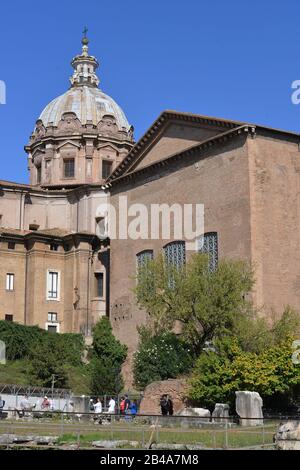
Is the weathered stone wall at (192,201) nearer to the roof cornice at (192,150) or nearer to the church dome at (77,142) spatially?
the roof cornice at (192,150)

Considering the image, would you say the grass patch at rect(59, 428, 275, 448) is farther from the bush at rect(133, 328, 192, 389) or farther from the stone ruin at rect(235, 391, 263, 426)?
the bush at rect(133, 328, 192, 389)

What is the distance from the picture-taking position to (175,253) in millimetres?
42719

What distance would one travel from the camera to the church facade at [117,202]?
38.1 meters

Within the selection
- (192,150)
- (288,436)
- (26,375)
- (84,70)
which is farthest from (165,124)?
(288,436)

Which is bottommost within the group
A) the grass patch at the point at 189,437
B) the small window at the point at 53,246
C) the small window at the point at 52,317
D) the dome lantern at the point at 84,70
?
the grass patch at the point at 189,437

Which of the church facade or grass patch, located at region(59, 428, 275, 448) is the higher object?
the church facade

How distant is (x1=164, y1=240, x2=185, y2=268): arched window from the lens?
4225cm

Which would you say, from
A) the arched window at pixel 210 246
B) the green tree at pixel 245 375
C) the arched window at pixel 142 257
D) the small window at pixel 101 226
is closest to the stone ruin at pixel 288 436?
the green tree at pixel 245 375

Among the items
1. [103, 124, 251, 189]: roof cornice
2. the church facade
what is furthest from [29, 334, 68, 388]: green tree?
[103, 124, 251, 189]: roof cornice

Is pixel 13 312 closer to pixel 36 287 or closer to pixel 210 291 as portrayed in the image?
pixel 36 287

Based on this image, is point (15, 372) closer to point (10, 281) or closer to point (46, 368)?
Result: point (46, 368)

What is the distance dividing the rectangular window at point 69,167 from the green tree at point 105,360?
54.7 ft

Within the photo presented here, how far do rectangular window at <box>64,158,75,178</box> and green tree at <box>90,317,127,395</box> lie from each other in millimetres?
16666
